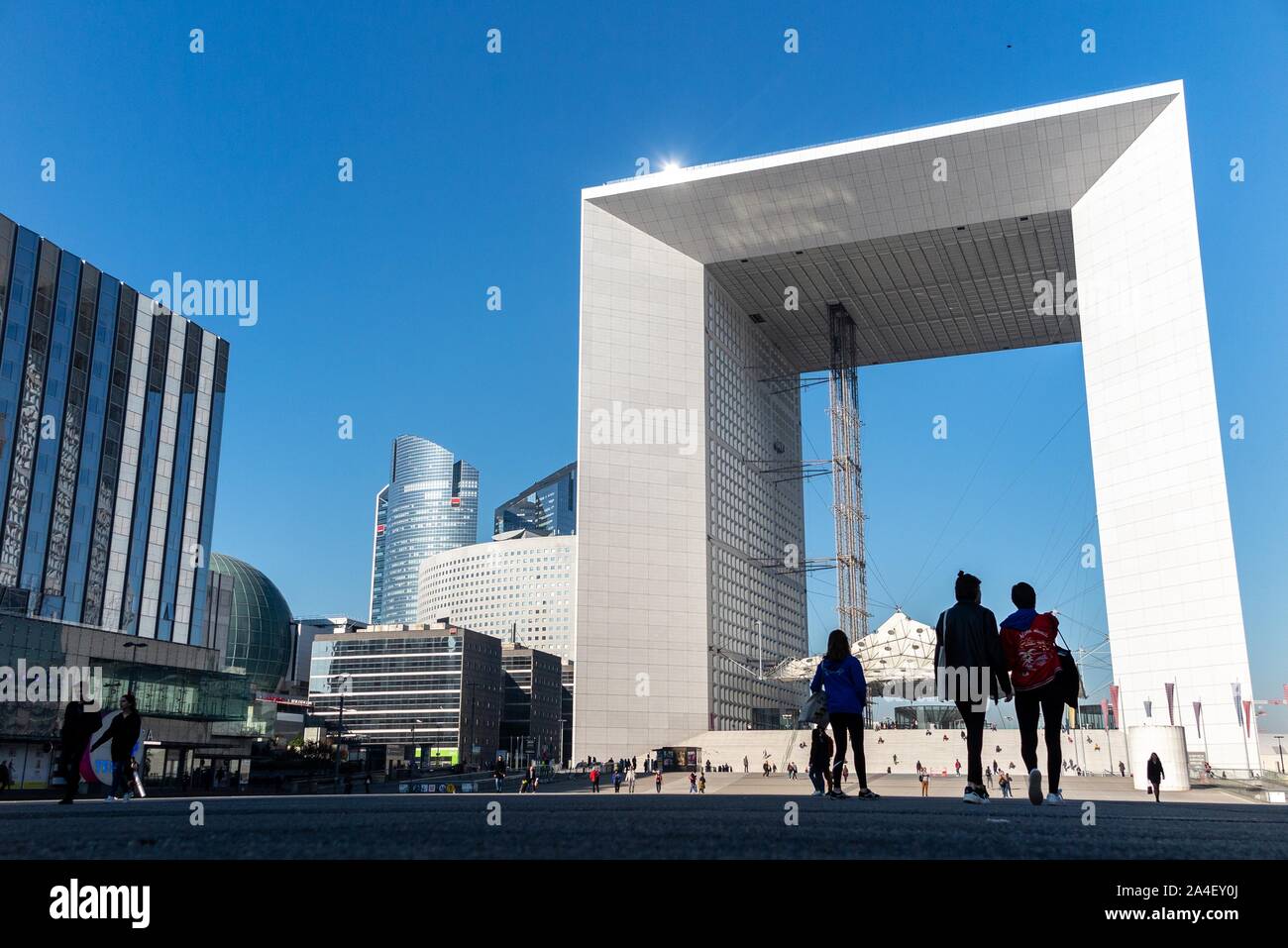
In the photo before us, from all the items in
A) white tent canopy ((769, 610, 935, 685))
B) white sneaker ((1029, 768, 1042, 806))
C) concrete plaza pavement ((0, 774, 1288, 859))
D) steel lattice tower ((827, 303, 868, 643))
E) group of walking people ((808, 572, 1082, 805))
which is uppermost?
steel lattice tower ((827, 303, 868, 643))

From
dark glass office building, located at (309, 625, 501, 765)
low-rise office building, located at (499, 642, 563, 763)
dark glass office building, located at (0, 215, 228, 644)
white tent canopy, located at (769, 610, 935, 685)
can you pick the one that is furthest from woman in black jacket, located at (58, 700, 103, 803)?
low-rise office building, located at (499, 642, 563, 763)

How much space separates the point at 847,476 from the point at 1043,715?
64.8 meters

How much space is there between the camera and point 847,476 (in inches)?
2822

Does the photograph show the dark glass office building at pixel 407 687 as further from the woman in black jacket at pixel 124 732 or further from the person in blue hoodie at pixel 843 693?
the person in blue hoodie at pixel 843 693

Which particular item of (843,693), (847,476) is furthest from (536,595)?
(843,693)

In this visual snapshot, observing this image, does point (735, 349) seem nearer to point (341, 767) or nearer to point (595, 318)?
point (595, 318)

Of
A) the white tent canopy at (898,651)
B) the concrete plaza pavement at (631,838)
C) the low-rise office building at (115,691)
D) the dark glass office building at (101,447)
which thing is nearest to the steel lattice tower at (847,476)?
the white tent canopy at (898,651)

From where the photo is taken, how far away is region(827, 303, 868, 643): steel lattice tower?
69812 mm

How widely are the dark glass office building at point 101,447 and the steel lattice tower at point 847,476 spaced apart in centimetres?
4510

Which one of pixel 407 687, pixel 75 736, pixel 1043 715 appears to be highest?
pixel 407 687

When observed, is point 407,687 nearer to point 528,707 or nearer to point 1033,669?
point 528,707

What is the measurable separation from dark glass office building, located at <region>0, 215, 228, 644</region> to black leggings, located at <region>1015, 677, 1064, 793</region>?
62.8m

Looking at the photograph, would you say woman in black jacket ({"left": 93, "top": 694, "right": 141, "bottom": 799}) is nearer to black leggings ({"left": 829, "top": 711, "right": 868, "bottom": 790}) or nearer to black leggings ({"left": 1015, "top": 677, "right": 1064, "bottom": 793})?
black leggings ({"left": 829, "top": 711, "right": 868, "bottom": 790})
